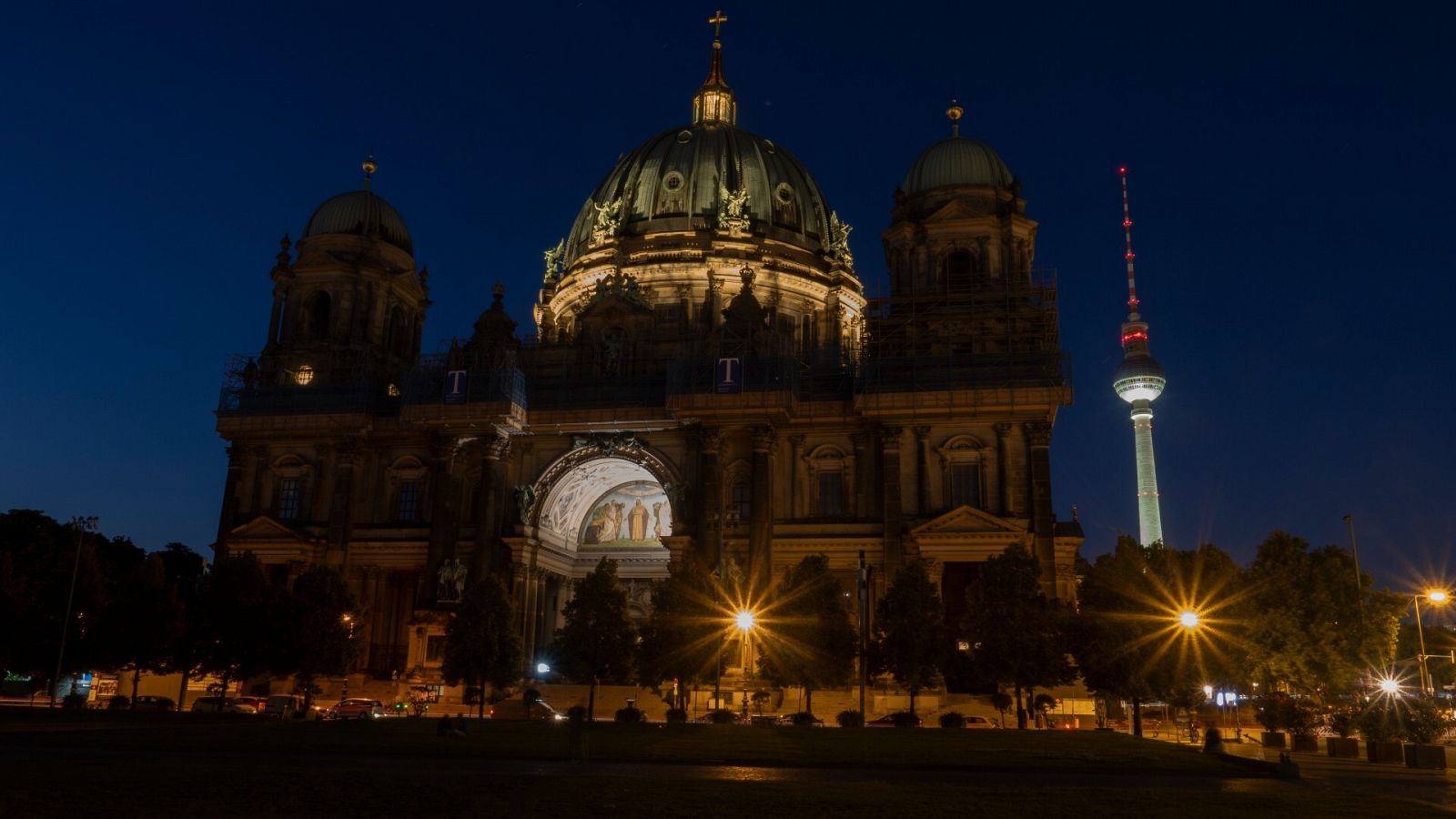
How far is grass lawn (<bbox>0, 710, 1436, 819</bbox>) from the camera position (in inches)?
712

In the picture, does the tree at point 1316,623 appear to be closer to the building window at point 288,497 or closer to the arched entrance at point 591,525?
the arched entrance at point 591,525

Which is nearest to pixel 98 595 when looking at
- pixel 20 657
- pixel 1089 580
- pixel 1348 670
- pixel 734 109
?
pixel 20 657

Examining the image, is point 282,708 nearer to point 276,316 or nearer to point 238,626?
point 238,626

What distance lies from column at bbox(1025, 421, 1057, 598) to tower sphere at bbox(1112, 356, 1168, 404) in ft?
330

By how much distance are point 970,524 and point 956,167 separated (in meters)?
25.1

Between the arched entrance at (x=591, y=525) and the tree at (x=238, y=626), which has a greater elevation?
the arched entrance at (x=591, y=525)

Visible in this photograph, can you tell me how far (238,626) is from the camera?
5559 centimetres

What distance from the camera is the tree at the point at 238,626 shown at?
55.2m

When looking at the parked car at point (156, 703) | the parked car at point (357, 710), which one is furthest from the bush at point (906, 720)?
the parked car at point (156, 703)

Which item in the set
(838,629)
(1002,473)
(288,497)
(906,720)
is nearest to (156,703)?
(288,497)

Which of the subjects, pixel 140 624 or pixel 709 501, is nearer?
pixel 140 624

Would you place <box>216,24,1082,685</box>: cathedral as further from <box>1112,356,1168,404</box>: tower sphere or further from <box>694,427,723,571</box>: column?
<box>1112,356,1168,404</box>: tower sphere

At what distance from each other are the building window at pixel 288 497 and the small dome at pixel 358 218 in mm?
18064

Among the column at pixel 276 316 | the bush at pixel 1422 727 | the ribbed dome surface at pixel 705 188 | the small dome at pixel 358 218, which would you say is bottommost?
the bush at pixel 1422 727
